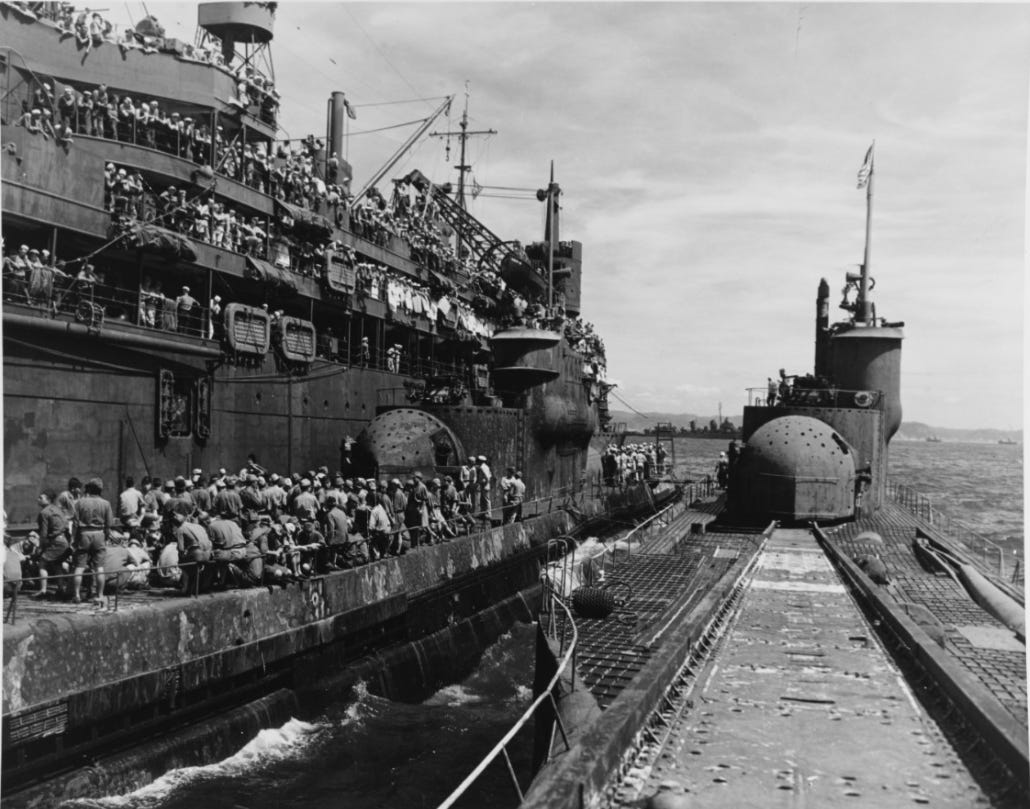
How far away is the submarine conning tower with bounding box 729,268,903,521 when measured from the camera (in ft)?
83.2

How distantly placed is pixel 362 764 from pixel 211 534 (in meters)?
4.15

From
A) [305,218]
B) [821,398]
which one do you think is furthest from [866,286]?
[305,218]

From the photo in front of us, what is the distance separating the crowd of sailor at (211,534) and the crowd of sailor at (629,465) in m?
19.1

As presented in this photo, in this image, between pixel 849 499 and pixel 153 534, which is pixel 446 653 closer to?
pixel 153 534

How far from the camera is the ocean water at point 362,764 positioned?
11641mm

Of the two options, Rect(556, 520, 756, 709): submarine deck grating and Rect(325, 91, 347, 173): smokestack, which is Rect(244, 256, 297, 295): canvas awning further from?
Rect(325, 91, 347, 173): smokestack

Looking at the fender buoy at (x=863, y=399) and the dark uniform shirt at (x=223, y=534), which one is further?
the fender buoy at (x=863, y=399)

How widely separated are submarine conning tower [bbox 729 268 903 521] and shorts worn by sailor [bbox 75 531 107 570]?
18454 mm

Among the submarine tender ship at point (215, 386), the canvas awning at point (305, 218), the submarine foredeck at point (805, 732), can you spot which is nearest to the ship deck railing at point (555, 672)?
the submarine foredeck at point (805, 732)

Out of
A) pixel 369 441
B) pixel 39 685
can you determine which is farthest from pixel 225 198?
pixel 39 685

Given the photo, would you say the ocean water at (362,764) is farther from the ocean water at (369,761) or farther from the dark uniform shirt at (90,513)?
the dark uniform shirt at (90,513)

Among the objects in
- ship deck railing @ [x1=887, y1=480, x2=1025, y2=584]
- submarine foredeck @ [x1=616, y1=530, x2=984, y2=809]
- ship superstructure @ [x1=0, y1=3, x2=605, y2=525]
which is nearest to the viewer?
submarine foredeck @ [x1=616, y1=530, x2=984, y2=809]

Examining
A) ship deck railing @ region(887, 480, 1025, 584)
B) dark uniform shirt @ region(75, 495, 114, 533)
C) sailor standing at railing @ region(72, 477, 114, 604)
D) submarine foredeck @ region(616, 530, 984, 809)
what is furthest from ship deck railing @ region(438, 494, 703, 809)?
ship deck railing @ region(887, 480, 1025, 584)

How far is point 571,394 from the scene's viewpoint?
99.7ft
